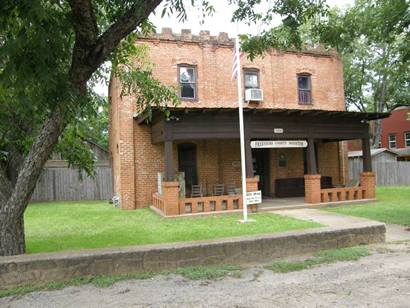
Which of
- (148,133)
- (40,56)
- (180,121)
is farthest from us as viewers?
(148,133)

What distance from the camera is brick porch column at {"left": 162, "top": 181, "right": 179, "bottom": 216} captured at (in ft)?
42.6

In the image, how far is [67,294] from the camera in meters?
5.60

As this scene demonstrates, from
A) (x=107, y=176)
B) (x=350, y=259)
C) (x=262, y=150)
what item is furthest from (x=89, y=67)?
(x=107, y=176)

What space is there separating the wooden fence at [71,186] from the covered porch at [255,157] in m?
6.10

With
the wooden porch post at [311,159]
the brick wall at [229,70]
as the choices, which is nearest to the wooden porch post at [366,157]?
the wooden porch post at [311,159]

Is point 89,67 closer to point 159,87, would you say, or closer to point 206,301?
point 159,87

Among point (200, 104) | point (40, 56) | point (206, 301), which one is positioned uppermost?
point (200, 104)

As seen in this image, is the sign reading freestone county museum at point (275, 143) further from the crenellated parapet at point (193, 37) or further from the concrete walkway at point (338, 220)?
the crenellated parapet at point (193, 37)

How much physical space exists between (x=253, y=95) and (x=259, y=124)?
121 inches

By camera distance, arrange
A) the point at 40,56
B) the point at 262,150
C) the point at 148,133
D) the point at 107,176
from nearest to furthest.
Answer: the point at 40,56 < the point at 148,133 < the point at 262,150 < the point at 107,176

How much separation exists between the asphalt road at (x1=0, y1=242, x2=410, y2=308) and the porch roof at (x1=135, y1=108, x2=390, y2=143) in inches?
305

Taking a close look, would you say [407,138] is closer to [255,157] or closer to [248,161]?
[255,157]

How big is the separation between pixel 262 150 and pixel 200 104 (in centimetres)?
397

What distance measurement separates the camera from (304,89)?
19.0m
